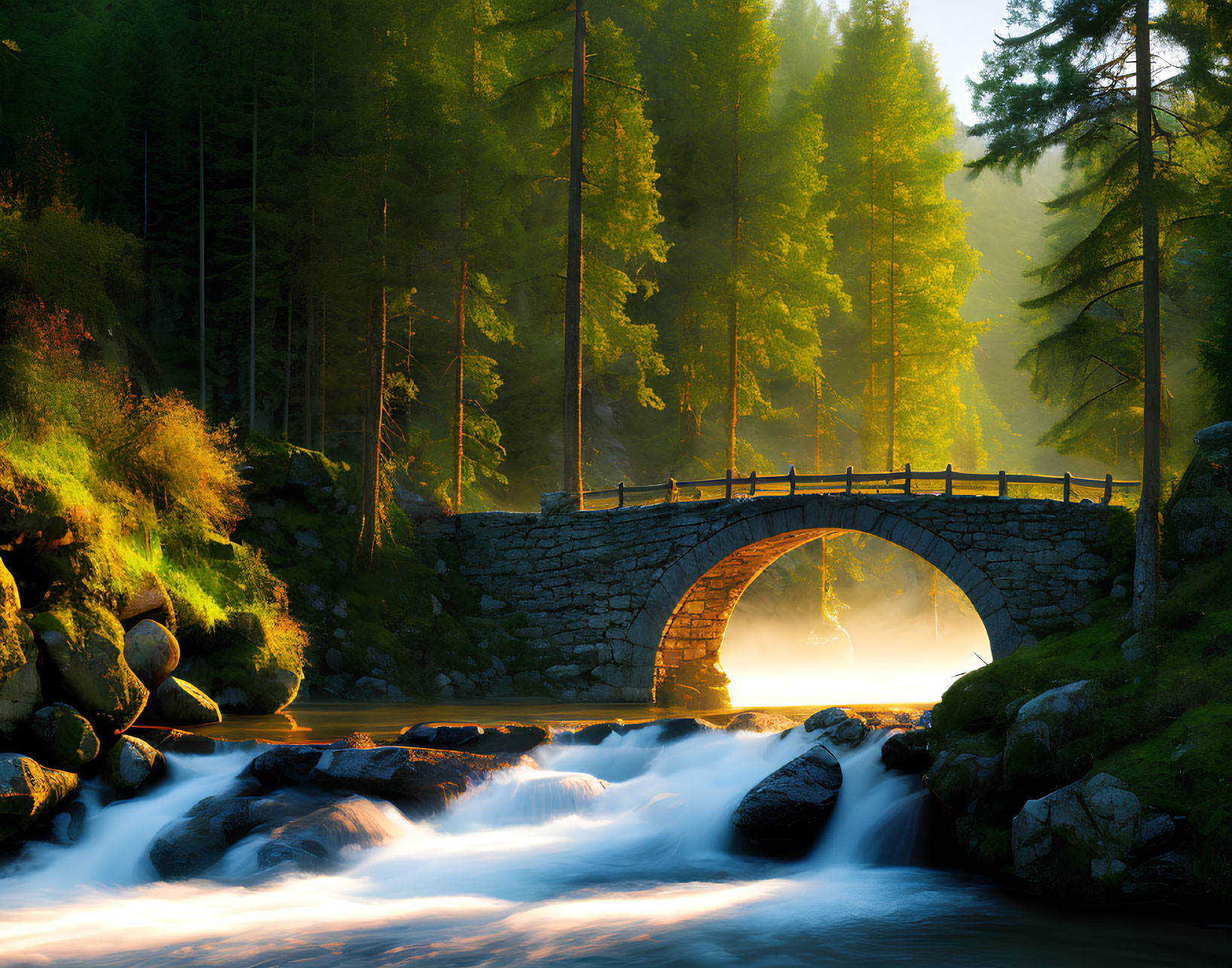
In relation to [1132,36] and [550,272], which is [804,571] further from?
[1132,36]

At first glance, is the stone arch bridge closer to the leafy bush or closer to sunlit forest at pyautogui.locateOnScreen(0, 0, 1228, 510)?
sunlit forest at pyautogui.locateOnScreen(0, 0, 1228, 510)

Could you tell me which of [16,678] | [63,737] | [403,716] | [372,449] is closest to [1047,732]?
[403,716]

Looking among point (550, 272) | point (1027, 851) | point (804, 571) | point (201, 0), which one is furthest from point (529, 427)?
point (1027, 851)

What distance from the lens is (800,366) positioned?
24.5m

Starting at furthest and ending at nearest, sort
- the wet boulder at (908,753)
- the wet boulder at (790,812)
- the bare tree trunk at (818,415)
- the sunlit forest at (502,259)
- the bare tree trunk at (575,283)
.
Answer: the bare tree trunk at (818,415)
the bare tree trunk at (575,283)
the sunlit forest at (502,259)
the wet boulder at (908,753)
the wet boulder at (790,812)

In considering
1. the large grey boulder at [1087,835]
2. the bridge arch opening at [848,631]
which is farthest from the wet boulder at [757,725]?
the bridge arch opening at [848,631]

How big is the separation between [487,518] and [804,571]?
13125mm

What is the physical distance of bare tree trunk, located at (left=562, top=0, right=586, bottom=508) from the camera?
19031mm

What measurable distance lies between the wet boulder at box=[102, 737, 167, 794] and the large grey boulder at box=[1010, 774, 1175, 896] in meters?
8.26

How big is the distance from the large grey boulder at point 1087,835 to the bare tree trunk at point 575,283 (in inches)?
473

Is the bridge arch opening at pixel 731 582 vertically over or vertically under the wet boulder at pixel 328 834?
over

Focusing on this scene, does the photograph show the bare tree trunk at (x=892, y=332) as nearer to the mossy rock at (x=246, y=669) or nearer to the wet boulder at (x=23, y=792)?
the mossy rock at (x=246, y=669)

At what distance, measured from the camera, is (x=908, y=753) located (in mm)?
9852

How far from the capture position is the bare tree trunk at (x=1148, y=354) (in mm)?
10305
